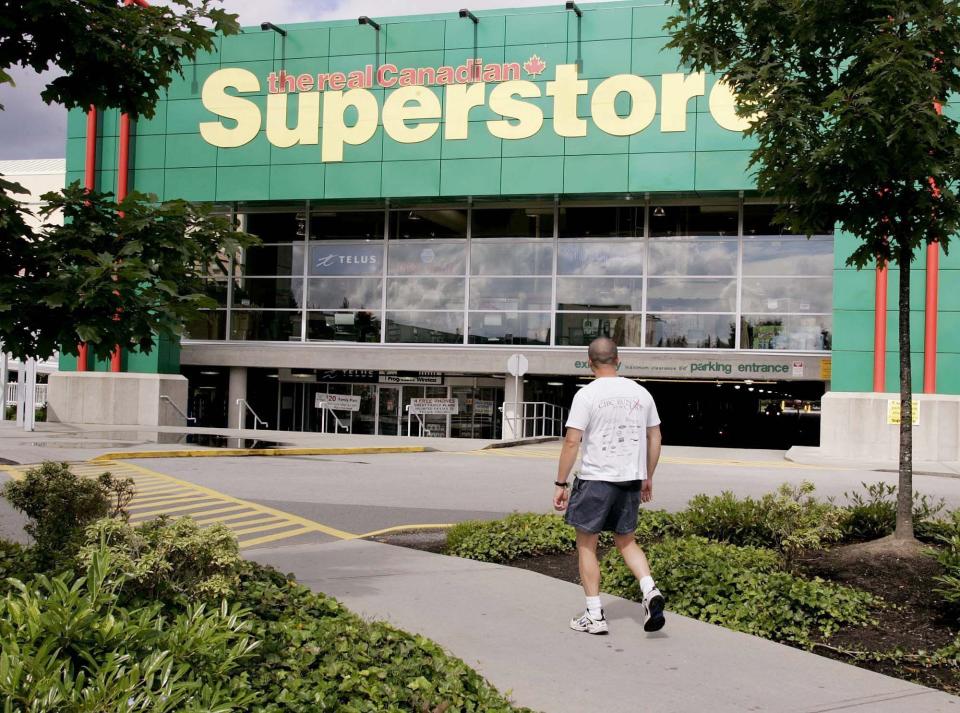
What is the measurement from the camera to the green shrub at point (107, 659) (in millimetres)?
2891

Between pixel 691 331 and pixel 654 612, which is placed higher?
pixel 691 331

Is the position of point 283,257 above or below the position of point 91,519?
above

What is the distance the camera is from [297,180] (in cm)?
2980

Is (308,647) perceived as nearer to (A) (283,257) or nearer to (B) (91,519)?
(B) (91,519)

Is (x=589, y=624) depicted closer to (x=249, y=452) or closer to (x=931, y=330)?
(x=249, y=452)

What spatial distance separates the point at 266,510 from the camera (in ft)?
36.4

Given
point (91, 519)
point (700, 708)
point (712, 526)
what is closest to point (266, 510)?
point (91, 519)

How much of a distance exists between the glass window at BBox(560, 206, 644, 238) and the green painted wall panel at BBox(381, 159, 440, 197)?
4506 mm

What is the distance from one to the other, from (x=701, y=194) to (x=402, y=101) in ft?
31.9

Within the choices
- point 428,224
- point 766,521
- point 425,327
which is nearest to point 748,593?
point 766,521

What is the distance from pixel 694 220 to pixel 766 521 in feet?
77.0

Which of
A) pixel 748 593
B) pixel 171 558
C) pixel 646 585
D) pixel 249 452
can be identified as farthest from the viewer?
pixel 249 452

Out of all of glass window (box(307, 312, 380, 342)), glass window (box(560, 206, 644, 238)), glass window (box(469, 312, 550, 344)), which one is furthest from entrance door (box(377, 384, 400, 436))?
glass window (box(560, 206, 644, 238))

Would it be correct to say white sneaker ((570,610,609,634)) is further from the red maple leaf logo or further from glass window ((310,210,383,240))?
glass window ((310,210,383,240))
